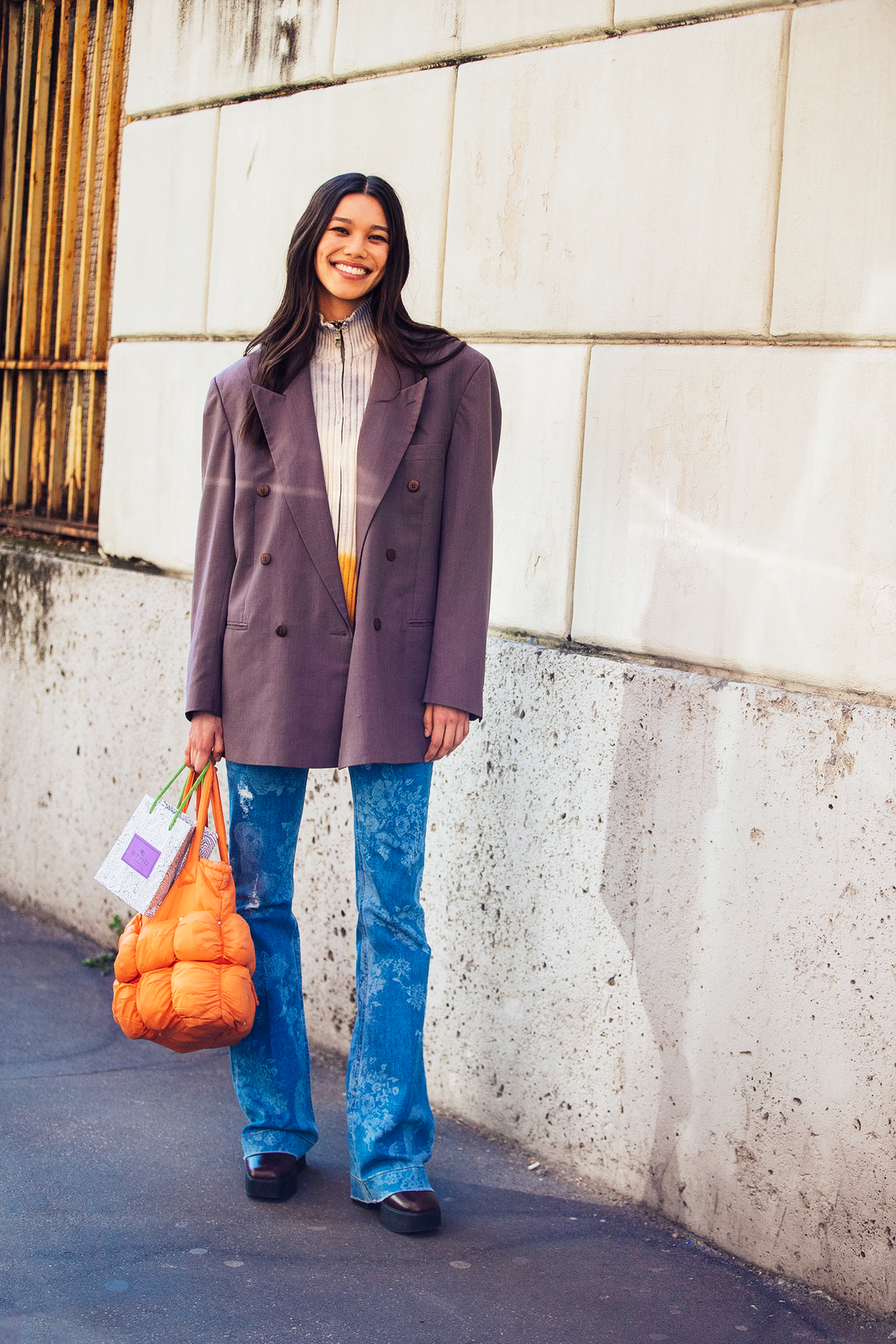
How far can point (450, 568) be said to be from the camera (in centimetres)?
301

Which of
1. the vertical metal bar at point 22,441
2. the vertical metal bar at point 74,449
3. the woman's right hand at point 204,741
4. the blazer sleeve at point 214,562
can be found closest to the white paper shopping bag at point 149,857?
the woman's right hand at point 204,741

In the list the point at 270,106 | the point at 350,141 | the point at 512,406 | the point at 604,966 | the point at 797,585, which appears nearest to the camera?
the point at 797,585

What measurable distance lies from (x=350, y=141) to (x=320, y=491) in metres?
1.56

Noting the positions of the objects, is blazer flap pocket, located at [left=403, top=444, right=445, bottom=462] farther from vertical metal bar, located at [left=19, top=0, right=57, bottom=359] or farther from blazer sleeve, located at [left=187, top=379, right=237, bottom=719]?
vertical metal bar, located at [left=19, top=0, right=57, bottom=359]

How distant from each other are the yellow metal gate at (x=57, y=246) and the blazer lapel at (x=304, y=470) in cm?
251

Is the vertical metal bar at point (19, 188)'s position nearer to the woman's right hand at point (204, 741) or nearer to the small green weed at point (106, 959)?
the small green weed at point (106, 959)

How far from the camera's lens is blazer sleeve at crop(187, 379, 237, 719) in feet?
10.3

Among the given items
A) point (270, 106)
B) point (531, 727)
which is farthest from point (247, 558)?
point (270, 106)

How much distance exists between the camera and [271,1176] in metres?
3.22

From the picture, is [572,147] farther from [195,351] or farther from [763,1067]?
[763,1067]

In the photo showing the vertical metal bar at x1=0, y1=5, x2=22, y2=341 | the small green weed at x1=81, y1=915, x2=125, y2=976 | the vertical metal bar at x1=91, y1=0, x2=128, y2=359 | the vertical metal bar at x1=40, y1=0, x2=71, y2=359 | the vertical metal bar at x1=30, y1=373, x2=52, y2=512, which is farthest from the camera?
the vertical metal bar at x1=0, y1=5, x2=22, y2=341

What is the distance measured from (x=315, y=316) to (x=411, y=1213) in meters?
1.90

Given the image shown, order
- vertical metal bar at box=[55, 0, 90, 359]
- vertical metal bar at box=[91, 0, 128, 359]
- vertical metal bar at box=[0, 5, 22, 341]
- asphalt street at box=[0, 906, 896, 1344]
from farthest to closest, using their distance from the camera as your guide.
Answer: vertical metal bar at box=[0, 5, 22, 341] → vertical metal bar at box=[55, 0, 90, 359] → vertical metal bar at box=[91, 0, 128, 359] → asphalt street at box=[0, 906, 896, 1344]

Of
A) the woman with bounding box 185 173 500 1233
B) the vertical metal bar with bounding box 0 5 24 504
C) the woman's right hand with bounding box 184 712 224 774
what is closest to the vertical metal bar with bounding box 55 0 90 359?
the vertical metal bar with bounding box 0 5 24 504
